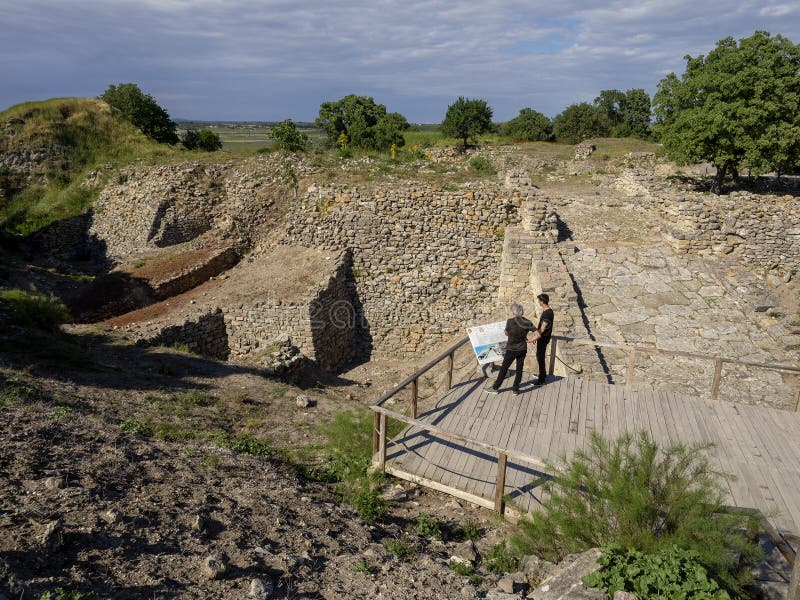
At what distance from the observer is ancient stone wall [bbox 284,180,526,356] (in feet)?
49.0

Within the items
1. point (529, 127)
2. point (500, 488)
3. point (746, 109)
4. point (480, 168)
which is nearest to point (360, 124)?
point (529, 127)

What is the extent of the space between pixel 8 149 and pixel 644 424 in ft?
97.2

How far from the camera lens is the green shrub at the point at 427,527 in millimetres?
5570

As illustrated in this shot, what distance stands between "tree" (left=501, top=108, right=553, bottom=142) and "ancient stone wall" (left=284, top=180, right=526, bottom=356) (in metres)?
35.6

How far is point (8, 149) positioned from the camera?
78.6 feet

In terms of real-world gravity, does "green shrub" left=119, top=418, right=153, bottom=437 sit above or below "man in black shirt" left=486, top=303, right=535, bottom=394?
below

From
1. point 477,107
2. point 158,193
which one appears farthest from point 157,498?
point 477,107

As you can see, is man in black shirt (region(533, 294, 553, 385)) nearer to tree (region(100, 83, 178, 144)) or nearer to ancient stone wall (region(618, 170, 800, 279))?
ancient stone wall (region(618, 170, 800, 279))

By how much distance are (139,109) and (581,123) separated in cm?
4159

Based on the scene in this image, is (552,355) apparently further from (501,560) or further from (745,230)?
(745,230)

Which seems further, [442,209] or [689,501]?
[442,209]

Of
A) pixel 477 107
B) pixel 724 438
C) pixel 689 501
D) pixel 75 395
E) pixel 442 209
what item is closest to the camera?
pixel 689 501

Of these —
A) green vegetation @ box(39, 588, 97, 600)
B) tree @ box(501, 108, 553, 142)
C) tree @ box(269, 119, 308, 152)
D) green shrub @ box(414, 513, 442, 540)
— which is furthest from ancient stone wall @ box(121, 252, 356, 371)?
tree @ box(501, 108, 553, 142)

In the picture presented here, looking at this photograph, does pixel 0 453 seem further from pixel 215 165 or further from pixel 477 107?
pixel 477 107
